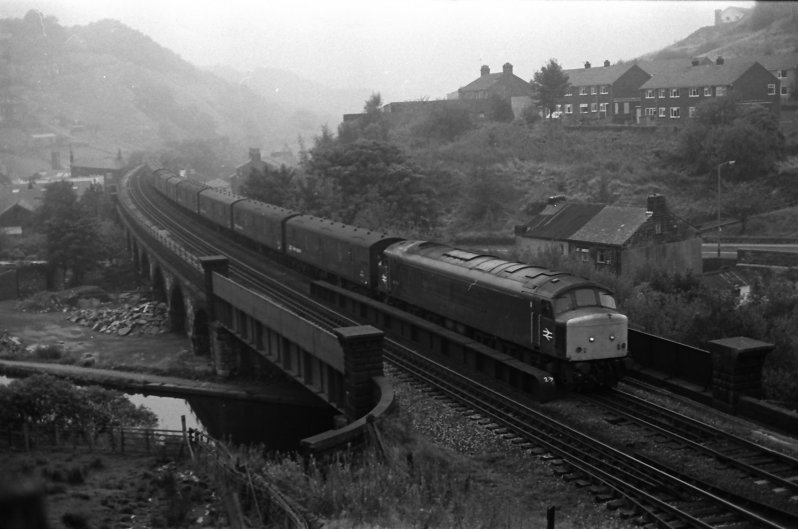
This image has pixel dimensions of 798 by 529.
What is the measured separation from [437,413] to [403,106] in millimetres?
80292

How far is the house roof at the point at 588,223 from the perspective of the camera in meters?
47.0

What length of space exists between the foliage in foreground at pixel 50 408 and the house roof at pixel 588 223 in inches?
1077

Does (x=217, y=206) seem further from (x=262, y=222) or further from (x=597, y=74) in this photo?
(x=597, y=74)

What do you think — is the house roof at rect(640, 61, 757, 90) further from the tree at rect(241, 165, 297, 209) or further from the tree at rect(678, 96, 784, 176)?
the tree at rect(241, 165, 297, 209)

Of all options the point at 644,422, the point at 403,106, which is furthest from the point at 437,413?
the point at 403,106

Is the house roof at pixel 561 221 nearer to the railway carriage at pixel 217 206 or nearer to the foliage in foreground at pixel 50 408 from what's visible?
the railway carriage at pixel 217 206

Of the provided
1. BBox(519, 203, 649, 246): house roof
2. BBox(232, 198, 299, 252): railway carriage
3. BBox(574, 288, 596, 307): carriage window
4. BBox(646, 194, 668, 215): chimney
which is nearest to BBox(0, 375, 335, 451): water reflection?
BBox(232, 198, 299, 252): railway carriage

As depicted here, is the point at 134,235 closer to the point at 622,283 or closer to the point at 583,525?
the point at 622,283

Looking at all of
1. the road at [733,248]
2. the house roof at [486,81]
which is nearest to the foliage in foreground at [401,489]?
the road at [733,248]

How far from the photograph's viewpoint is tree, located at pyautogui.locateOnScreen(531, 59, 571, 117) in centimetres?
8400

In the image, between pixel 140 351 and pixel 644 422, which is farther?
pixel 140 351

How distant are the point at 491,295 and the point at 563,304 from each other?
3.22m

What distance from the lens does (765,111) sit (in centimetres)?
6856

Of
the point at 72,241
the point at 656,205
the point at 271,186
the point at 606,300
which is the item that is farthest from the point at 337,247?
the point at 72,241
